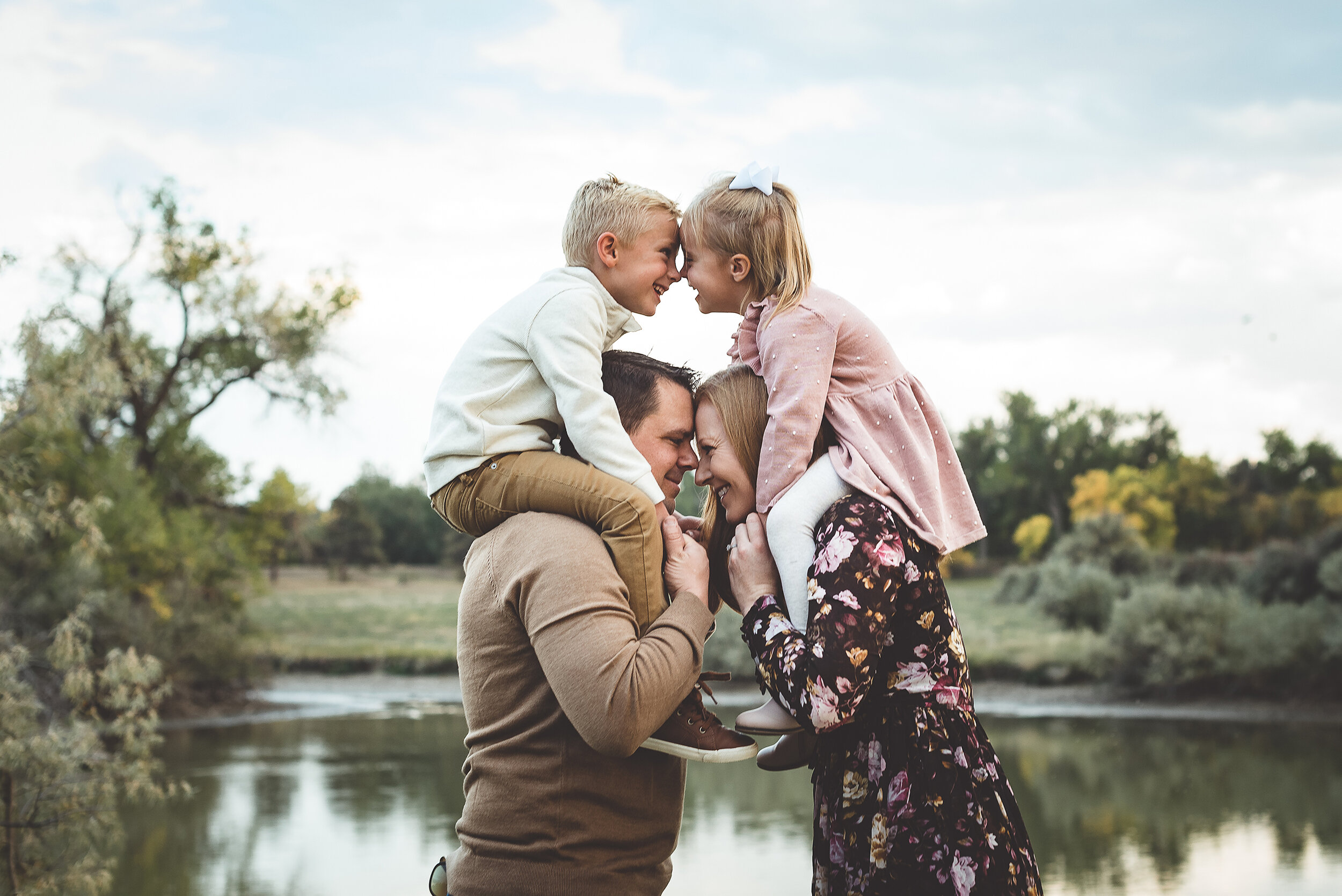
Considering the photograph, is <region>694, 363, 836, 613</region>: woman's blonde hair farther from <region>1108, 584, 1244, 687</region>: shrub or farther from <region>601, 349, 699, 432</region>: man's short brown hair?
<region>1108, 584, 1244, 687</region>: shrub

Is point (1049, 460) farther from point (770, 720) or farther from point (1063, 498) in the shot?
point (770, 720)

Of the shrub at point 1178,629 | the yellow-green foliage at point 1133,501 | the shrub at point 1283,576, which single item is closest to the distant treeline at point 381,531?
the yellow-green foliage at point 1133,501

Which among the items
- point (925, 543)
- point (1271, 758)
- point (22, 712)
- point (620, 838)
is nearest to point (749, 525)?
point (925, 543)

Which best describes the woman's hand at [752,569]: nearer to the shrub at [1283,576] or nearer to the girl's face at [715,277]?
the girl's face at [715,277]

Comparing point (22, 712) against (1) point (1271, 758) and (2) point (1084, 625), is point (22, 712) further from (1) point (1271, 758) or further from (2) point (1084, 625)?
(2) point (1084, 625)

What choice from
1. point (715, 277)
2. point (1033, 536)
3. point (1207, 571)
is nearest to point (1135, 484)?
point (1033, 536)

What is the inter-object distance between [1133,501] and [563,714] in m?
23.1

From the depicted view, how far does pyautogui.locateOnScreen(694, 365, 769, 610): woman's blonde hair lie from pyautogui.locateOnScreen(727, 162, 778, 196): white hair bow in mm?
385

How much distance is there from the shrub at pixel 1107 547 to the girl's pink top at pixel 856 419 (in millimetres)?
18935

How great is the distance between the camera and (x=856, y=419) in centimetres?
221

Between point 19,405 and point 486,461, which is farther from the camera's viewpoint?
point 19,405

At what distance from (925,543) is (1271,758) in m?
13.3

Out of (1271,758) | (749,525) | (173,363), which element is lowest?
(1271,758)

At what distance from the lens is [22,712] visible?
678 centimetres
